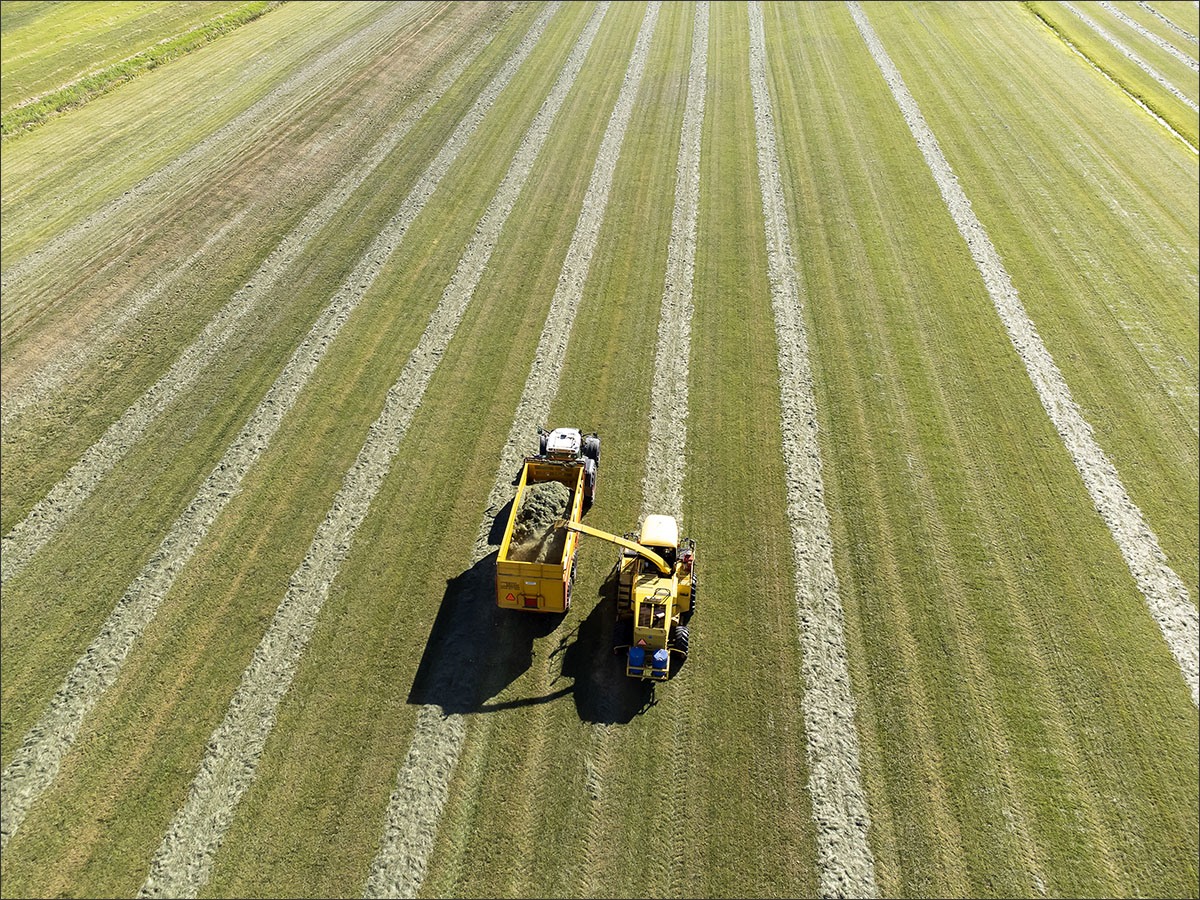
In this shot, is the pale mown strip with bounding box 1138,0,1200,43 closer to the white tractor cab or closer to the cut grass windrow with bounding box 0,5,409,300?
the cut grass windrow with bounding box 0,5,409,300

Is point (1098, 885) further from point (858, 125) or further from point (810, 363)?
point (858, 125)

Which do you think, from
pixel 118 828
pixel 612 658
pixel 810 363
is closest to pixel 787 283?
pixel 810 363

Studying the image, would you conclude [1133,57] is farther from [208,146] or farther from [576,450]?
[208,146]

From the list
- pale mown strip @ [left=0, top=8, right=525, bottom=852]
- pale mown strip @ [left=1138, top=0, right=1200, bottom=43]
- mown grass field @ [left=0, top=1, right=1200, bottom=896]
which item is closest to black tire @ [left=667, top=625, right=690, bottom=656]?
mown grass field @ [left=0, top=1, right=1200, bottom=896]

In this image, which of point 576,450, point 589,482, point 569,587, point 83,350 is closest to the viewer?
point 569,587

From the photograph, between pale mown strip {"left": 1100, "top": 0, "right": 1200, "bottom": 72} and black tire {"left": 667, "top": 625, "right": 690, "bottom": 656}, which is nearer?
black tire {"left": 667, "top": 625, "right": 690, "bottom": 656}

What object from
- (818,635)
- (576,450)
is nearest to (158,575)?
(576,450)

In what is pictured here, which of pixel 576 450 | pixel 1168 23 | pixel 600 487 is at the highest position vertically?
pixel 1168 23
